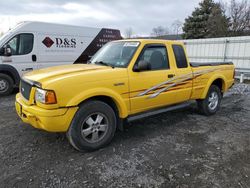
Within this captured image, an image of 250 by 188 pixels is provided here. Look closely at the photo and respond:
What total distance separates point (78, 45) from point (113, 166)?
749 centimetres

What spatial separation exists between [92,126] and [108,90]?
65cm

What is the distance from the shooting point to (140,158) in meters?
3.38

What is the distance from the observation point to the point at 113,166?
3152 mm

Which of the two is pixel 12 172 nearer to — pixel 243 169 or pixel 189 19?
pixel 243 169

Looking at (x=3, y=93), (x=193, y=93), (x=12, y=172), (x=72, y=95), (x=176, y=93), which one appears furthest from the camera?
(x=3, y=93)

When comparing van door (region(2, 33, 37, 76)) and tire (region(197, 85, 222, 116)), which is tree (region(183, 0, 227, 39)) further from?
van door (region(2, 33, 37, 76))

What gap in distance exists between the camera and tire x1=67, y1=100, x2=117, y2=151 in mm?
3330

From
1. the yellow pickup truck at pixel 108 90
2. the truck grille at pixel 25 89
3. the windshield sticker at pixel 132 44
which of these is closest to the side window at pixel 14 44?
the yellow pickup truck at pixel 108 90

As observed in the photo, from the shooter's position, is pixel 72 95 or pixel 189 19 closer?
pixel 72 95

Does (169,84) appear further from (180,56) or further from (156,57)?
(180,56)

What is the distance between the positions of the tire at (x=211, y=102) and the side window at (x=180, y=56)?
123cm

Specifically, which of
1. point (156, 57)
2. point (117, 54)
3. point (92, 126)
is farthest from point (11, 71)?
point (156, 57)

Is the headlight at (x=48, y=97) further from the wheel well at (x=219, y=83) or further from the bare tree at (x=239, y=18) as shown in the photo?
the bare tree at (x=239, y=18)

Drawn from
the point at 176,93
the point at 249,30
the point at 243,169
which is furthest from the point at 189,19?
the point at 243,169
